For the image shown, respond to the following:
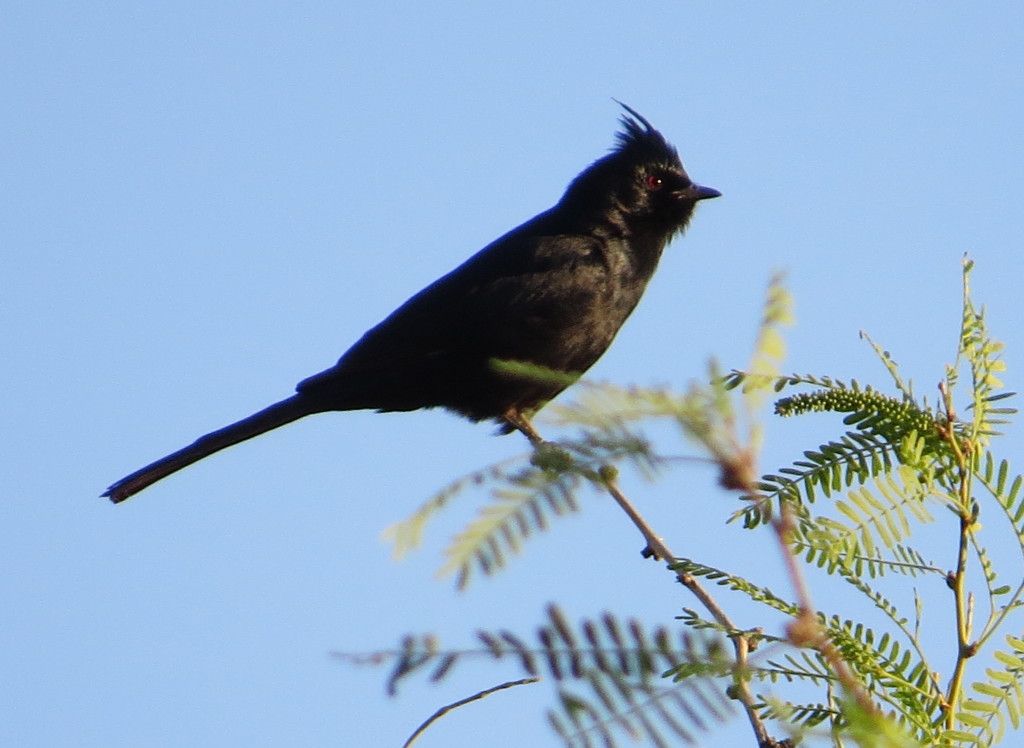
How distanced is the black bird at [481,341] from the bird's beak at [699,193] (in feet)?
2.10

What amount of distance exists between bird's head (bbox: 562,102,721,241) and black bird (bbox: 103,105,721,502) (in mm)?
349

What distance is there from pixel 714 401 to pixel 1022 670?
69 centimetres

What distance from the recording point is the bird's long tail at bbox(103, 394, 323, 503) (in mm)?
5477

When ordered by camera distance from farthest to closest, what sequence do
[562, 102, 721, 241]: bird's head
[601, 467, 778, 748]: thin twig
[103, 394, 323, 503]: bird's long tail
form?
[562, 102, 721, 241]: bird's head, [103, 394, 323, 503]: bird's long tail, [601, 467, 778, 748]: thin twig

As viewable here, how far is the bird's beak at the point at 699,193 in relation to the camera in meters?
6.63

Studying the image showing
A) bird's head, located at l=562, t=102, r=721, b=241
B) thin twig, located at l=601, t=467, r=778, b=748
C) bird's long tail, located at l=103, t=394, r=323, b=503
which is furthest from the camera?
bird's head, located at l=562, t=102, r=721, b=241

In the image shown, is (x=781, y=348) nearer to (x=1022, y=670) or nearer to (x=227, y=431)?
(x=1022, y=670)

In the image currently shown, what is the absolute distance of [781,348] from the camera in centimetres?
127

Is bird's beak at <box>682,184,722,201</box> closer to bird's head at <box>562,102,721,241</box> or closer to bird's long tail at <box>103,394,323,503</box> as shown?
bird's head at <box>562,102,721,241</box>

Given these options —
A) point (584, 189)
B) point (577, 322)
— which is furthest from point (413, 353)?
point (584, 189)

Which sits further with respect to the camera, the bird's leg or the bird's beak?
the bird's beak

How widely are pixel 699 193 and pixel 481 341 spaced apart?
5.34 feet

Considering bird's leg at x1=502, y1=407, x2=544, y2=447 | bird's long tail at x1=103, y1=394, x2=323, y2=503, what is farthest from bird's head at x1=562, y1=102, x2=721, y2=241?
bird's long tail at x1=103, y1=394, x2=323, y2=503

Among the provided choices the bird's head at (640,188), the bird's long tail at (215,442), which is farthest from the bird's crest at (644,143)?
the bird's long tail at (215,442)
